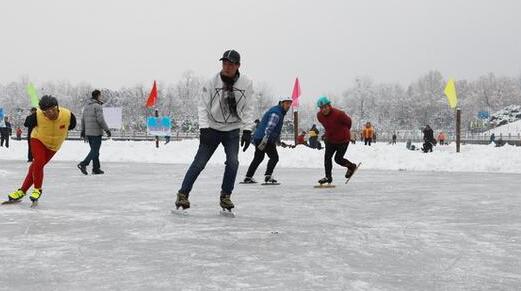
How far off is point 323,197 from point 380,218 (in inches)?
81.6

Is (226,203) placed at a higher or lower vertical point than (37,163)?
lower

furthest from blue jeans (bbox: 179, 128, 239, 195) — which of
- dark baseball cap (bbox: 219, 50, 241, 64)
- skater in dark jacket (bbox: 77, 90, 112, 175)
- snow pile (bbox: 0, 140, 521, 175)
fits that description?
snow pile (bbox: 0, 140, 521, 175)

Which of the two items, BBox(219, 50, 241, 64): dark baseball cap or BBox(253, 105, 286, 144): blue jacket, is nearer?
BBox(219, 50, 241, 64): dark baseball cap

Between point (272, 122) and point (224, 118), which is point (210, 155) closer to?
point (224, 118)

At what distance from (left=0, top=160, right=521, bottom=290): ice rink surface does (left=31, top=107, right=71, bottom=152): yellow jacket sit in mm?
723

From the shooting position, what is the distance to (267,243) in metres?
4.25

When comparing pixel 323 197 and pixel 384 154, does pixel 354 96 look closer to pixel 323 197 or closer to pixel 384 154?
pixel 384 154

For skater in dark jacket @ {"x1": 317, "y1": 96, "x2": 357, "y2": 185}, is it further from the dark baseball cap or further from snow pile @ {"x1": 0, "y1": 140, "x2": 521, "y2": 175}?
snow pile @ {"x1": 0, "y1": 140, "x2": 521, "y2": 175}

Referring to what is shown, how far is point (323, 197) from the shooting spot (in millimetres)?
7727

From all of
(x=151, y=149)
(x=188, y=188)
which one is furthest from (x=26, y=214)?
(x=151, y=149)

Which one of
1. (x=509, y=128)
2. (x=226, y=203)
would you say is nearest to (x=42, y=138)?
(x=226, y=203)

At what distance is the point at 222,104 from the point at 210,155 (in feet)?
1.79

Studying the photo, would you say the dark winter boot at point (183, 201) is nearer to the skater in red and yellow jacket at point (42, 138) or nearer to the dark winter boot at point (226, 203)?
the dark winter boot at point (226, 203)

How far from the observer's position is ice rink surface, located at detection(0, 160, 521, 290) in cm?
317
